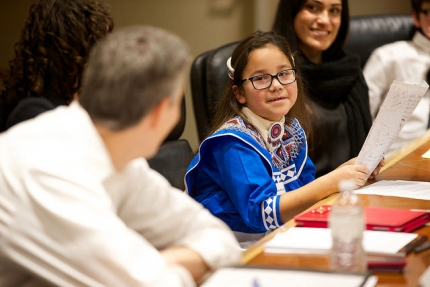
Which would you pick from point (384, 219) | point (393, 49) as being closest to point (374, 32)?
point (393, 49)

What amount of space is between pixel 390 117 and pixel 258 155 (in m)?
0.38

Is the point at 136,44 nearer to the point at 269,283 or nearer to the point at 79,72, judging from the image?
the point at 269,283

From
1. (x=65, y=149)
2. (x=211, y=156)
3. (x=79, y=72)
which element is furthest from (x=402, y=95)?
(x=65, y=149)

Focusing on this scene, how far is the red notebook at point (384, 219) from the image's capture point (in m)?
1.61

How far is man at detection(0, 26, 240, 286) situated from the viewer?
45.9 inches

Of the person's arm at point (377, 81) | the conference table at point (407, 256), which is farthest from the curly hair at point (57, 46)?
the person's arm at point (377, 81)

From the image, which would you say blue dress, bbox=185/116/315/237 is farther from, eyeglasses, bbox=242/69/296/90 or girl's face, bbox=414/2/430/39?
girl's face, bbox=414/2/430/39

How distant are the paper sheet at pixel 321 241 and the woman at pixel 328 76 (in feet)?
4.85

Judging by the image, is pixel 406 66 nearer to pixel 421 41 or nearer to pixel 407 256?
pixel 421 41

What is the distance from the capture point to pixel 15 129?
1282 mm

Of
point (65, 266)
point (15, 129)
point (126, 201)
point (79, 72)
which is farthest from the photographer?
point (79, 72)

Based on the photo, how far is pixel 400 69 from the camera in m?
3.70

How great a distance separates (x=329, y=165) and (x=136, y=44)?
2025 mm

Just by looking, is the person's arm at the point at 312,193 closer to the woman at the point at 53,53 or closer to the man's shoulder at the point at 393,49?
the woman at the point at 53,53
